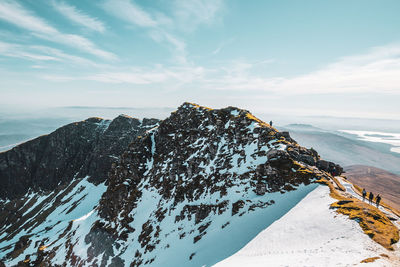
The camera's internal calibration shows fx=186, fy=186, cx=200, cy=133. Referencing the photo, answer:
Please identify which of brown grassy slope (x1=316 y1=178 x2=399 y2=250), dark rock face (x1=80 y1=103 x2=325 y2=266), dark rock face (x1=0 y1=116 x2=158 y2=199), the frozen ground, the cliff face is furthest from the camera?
dark rock face (x1=0 y1=116 x2=158 y2=199)

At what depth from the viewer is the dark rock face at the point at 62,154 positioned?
5935 inches

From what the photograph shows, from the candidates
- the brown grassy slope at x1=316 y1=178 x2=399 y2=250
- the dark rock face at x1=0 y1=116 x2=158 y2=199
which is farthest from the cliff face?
the dark rock face at x1=0 y1=116 x2=158 y2=199

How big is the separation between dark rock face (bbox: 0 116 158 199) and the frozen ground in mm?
129611

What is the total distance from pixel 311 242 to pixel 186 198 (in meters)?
35.5

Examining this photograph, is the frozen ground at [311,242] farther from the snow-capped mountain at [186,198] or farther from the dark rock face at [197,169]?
the dark rock face at [197,169]

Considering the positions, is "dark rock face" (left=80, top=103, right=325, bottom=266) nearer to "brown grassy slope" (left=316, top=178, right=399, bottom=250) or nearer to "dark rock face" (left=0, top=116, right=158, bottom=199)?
"brown grassy slope" (left=316, top=178, right=399, bottom=250)

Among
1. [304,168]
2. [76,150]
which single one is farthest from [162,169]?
[76,150]

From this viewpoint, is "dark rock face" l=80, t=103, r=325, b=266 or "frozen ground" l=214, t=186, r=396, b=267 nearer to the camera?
"frozen ground" l=214, t=186, r=396, b=267

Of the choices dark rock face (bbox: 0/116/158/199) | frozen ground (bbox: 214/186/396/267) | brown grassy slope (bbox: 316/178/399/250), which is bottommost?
dark rock face (bbox: 0/116/158/199)

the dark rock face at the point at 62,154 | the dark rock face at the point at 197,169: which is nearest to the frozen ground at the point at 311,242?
the dark rock face at the point at 197,169

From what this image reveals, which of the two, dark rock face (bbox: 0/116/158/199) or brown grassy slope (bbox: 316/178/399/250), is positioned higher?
brown grassy slope (bbox: 316/178/399/250)

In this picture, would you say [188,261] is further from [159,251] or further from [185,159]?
[185,159]

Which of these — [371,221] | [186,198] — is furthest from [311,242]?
[186,198]

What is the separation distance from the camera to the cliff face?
35.9m
